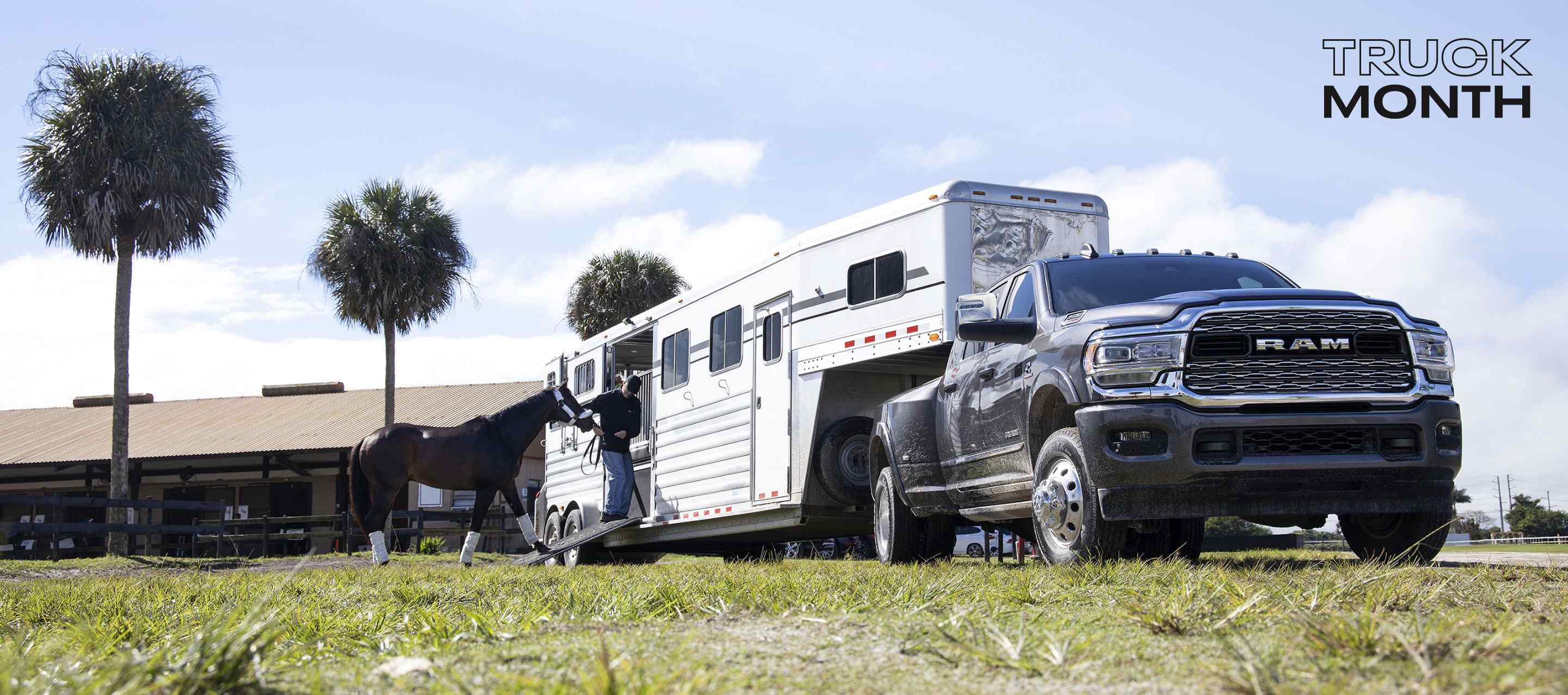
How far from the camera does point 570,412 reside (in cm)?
1465

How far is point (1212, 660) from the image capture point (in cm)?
320

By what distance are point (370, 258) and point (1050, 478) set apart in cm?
3098

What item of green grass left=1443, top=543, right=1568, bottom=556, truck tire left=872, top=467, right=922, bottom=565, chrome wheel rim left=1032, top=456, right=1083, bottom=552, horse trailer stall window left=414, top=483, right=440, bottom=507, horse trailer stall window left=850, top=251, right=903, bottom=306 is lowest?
green grass left=1443, top=543, right=1568, bottom=556

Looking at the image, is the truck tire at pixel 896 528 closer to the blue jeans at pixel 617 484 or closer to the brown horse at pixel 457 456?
the blue jeans at pixel 617 484

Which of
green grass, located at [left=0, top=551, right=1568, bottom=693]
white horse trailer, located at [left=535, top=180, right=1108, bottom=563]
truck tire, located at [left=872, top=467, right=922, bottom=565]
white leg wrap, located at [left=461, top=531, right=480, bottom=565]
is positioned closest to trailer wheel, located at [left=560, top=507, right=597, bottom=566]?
white leg wrap, located at [left=461, top=531, right=480, bottom=565]

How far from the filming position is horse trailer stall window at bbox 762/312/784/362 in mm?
11969

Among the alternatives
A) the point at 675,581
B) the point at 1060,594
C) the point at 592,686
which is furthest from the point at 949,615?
the point at 675,581

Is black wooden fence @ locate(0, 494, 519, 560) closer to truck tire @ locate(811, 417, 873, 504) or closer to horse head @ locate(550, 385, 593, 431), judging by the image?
horse head @ locate(550, 385, 593, 431)

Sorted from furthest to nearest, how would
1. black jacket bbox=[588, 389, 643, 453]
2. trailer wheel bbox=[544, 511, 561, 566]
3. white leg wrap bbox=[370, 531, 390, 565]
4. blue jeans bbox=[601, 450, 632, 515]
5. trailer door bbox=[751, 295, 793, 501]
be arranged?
trailer wheel bbox=[544, 511, 561, 566], blue jeans bbox=[601, 450, 632, 515], black jacket bbox=[588, 389, 643, 453], white leg wrap bbox=[370, 531, 390, 565], trailer door bbox=[751, 295, 793, 501]

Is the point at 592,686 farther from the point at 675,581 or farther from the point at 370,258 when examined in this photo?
the point at 370,258

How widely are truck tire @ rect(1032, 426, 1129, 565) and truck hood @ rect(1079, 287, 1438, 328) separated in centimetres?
64

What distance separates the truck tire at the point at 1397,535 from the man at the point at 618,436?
839 centimetres

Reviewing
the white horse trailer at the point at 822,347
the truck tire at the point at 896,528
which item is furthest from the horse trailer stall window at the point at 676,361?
the truck tire at the point at 896,528

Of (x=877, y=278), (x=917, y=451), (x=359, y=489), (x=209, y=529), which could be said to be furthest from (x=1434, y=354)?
(x=209, y=529)
